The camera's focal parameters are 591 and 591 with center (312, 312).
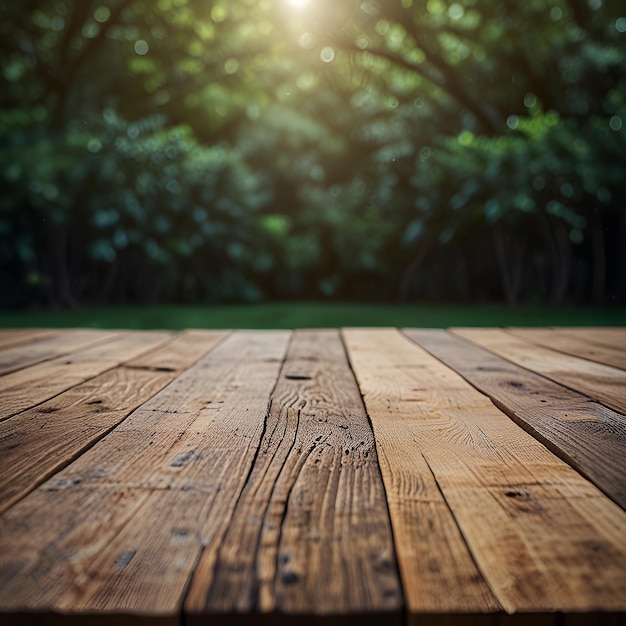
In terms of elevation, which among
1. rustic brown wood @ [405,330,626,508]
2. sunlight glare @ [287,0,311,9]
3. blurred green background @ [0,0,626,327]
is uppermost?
sunlight glare @ [287,0,311,9]

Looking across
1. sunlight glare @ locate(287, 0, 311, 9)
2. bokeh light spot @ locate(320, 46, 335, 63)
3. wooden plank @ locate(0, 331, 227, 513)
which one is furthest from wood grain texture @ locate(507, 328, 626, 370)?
bokeh light spot @ locate(320, 46, 335, 63)

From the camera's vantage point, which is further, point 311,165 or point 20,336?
point 311,165

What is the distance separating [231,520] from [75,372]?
1098 mm

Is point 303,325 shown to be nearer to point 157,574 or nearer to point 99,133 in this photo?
point 99,133

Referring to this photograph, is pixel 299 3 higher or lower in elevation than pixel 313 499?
higher

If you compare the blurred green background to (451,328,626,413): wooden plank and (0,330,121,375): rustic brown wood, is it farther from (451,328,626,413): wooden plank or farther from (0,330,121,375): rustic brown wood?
(451,328,626,413): wooden plank

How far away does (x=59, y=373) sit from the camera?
5.27 ft

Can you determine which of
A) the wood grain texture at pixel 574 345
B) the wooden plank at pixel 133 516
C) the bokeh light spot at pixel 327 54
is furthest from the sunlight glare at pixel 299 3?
the wooden plank at pixel 133 516

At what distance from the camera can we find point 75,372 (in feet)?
5.32

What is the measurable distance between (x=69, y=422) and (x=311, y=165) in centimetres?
818

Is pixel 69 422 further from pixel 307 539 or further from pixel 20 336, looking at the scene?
pixel 20 336

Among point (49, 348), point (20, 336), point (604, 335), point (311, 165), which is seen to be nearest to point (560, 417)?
point (604, 335)

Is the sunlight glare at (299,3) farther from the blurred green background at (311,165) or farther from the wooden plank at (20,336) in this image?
the wooden plank at (20,336)

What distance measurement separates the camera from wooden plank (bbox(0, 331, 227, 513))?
85 centimetres
